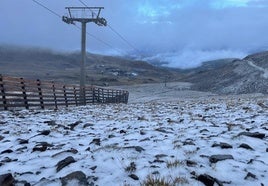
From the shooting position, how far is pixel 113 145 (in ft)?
22.4

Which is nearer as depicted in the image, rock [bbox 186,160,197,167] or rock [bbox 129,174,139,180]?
rock [bbox 129,174,139,180]

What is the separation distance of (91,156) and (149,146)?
1.24m

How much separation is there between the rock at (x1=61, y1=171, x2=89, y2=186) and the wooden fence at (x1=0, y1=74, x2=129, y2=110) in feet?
43.1

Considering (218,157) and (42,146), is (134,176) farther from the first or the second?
(42,146)

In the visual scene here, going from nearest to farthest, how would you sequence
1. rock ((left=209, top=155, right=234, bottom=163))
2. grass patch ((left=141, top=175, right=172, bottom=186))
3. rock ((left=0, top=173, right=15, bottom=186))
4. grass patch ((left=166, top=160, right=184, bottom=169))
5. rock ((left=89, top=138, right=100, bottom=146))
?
1. grass patch ((left=141, top=175, right=172, bottom=186))
2. rock ((left=0, top=173, right=15, bottom=186))
3. grass patch ((left=166, top=160, right=184, bottom=169))
4. rock ((left=209, top=155, right=234, bottom=163))
5. rock ((left=89, top=138, right=100, bottom=146))

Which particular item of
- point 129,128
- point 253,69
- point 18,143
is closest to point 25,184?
point 18,143

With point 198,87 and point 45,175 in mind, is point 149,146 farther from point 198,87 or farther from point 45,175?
point 198,87

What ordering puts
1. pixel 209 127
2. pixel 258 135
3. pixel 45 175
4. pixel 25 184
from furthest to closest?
1. pixel 209 127
2. pixel 258 135
3. pixel 45 175
4. pixel 25 184

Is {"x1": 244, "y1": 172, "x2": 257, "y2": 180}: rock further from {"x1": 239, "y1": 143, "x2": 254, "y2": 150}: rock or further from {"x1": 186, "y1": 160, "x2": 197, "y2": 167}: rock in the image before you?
{"x1": 239, "y1": 143, "x2": 254, "y2": 150}: rock

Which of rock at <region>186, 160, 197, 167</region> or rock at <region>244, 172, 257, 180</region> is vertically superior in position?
rock at <region>186, 160, 197, 167</region>

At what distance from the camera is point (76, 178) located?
4723mm

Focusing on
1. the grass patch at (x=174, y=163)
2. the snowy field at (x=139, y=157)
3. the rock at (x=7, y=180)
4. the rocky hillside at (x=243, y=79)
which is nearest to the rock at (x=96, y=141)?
the snowy field at (x=139, y=157)

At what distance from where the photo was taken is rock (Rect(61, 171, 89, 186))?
461 cm

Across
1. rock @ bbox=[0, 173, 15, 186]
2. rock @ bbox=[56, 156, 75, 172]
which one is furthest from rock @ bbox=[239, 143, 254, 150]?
rock @ bbox=[0, 173, 15, 186]
